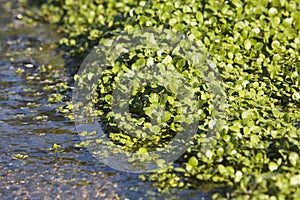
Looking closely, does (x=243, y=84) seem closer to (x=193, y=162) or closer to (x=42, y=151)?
(x=193, y=162)

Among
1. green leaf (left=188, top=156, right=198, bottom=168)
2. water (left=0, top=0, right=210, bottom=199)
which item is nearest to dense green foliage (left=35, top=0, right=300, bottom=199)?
green leaf (left=188, top=156, right=198, bottom=168)

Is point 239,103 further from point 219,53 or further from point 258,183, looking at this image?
point 258,183

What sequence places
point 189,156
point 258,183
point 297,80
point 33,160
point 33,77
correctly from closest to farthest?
1. point 258,183
2. point 189,156
3. point 33,160
4. point 297,80
5. point 33,77

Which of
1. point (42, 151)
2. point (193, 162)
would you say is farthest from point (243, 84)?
point (42, 151)

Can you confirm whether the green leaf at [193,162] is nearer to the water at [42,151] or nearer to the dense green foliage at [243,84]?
the dense green foliage at [243,84]

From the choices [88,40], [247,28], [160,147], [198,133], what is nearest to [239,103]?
[198,133]

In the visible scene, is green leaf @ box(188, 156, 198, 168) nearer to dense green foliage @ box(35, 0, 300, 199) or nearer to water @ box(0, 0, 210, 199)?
dense green foliage @ box(35, 0, 300, 199)

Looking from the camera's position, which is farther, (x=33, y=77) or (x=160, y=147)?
(x=33, y=77)

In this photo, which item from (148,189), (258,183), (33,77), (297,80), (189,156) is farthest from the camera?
(33,77)
